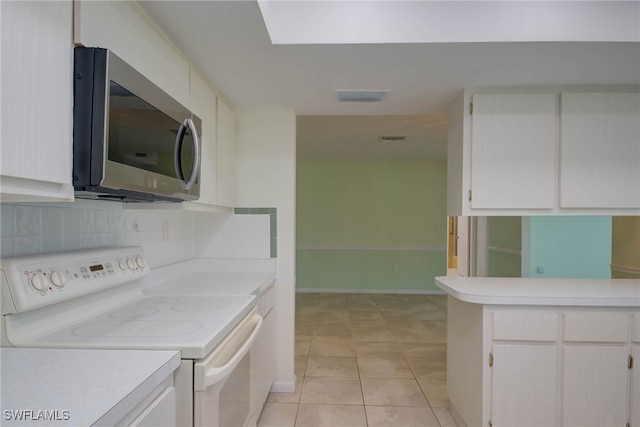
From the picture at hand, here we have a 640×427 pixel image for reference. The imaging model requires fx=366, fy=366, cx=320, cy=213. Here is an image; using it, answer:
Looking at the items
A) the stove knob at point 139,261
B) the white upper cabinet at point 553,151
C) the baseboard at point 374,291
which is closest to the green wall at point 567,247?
the white upper cabinet at point 553,151

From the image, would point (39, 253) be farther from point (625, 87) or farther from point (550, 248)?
point (550, 248)


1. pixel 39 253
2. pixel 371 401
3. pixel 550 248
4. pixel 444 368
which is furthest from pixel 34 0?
pixel 550 248

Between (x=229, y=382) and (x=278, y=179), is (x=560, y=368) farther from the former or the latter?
(x=278, y=179)

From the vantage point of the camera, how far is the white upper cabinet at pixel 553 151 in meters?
2.17

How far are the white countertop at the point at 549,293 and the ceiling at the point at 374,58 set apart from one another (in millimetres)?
1183

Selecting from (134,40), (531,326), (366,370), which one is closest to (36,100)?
(134,40)

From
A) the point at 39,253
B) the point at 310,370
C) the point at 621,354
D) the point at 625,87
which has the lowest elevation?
the point at 310,370

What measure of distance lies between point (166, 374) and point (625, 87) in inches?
110

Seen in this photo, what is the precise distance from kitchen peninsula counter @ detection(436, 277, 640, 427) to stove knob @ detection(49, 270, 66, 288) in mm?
1821

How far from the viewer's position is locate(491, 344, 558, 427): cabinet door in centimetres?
193

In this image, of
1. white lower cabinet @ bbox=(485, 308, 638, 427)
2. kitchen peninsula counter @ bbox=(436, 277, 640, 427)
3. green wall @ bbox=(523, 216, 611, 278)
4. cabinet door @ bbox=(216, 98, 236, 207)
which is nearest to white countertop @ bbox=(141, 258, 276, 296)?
cabinet door @ bbox=(216, 98, 236, 207)

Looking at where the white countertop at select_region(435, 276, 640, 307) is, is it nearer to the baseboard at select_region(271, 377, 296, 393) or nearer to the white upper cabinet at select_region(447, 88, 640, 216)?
the white upper cabinet at select_region(447, 88, 640, 216)

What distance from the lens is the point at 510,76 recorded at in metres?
2.02

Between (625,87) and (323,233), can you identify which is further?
(323,233)
